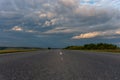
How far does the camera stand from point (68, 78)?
382 inches

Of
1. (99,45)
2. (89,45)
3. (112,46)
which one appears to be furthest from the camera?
(89,45)

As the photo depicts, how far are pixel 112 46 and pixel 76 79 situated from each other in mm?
96719

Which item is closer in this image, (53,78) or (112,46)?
(53,78)

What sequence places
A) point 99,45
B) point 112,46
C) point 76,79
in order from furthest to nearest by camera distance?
point 99,45 → point 112,46 → point 76,79

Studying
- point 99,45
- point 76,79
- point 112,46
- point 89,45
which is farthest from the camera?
point 89,45

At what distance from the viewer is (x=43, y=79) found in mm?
9578

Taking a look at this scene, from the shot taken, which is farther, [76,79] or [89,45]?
[89,45]

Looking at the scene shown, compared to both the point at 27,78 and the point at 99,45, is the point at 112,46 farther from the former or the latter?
the point at 27,78

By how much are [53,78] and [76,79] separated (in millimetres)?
Answer: 895

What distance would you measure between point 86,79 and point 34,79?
1.88 metres

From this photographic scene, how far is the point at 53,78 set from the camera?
9.79m

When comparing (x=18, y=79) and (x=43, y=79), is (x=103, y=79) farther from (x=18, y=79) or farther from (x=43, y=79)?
(x=18, y=79)

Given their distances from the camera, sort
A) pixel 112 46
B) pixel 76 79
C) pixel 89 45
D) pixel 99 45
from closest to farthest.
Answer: pixel 76 79 → pixel 112 46 → pixel 99 45 → pixel 89 45

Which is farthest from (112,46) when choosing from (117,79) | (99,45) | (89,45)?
(117,79)
